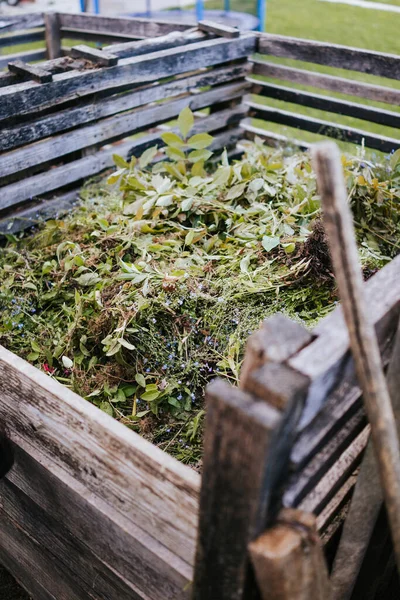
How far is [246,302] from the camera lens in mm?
2066

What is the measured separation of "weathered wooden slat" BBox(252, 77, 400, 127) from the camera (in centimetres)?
359

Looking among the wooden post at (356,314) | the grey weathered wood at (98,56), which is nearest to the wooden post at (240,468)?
the wooden post at (356,314)

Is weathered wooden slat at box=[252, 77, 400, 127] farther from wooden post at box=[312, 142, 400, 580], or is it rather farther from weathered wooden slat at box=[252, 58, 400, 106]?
wooden post at box=[312, 142, 400, 580]

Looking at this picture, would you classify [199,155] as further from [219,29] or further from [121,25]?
[121,25]

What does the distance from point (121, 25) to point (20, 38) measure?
0.97m

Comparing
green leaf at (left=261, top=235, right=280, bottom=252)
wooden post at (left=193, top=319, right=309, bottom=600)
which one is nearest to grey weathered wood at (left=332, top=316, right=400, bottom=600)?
wooden post at (left=193, top=319, right=309, bottom=600)

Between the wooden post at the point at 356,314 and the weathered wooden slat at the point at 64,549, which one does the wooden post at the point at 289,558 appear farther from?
the weathered wooden slat at the point at 64,549

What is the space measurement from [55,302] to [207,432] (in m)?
1.52

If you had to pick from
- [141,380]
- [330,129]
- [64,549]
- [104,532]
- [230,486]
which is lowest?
[64,549]

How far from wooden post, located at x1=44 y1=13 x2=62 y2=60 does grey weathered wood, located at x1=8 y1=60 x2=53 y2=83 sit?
7.36ft

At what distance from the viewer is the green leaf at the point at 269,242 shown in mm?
2162

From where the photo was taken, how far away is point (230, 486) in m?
0.97

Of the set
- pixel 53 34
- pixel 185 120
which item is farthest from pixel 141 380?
pixel 53 34

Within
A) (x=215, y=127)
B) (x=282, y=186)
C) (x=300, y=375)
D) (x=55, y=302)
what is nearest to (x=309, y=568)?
(x=300, y=375)
